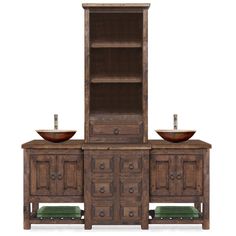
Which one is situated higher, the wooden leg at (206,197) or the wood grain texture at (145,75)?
the wood grain texture at (145,75)

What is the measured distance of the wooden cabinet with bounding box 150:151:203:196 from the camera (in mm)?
8398

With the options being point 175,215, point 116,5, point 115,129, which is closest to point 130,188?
point 175,215

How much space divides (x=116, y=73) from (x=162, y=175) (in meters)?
1.35

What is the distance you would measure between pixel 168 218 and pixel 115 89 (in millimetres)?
1636

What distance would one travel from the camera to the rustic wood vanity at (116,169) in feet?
27.3

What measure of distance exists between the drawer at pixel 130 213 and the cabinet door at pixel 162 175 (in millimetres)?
260

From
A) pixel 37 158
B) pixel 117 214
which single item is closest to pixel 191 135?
pixel 117 214

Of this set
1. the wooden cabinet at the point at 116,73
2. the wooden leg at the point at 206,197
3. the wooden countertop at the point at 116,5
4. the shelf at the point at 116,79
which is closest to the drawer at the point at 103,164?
the wooden cabinet at the point at 116,73

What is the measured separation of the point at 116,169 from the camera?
328 inches

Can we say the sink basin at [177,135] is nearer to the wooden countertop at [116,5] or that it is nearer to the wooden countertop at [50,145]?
the wooden countertop at [50,145]

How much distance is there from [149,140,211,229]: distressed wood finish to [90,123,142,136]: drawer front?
0.36 m

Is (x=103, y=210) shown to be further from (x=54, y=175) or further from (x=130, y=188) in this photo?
(x=54, y=175)

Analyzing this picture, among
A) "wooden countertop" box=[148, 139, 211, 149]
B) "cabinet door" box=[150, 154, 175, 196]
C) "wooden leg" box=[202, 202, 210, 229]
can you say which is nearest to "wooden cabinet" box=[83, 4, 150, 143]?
"wooden countertop" box=[148, 139, 211, 149]

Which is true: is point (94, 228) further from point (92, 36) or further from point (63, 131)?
point (92, 36)
